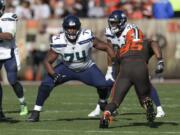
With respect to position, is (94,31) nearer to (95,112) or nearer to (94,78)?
(95,112)

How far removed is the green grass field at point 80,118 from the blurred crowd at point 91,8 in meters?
3.86

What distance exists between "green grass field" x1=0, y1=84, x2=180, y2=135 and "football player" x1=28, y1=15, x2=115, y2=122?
0.48 meters

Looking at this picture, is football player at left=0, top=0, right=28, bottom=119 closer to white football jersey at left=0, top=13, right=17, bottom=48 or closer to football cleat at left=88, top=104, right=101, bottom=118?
white football jersey at left=0, top=13, right=17, bottom=48

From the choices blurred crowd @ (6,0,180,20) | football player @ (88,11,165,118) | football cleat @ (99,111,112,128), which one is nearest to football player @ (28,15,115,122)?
football player @ (88,11,165,118)

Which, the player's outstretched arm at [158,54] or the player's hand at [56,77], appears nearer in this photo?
the player's outstretched arm at [158,54]

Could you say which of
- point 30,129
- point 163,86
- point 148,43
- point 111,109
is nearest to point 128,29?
point 148,43

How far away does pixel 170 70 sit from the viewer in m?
18.2

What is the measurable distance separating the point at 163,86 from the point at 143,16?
3.05 metres

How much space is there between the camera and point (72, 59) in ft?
33.4

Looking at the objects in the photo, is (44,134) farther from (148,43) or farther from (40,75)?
(40,75)

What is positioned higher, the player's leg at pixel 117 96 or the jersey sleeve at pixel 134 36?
the jersey sleeve at pixel 134 36

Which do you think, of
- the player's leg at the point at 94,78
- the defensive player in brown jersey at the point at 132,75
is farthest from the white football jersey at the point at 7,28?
the defensive player in brown jersey at the point at 132,75

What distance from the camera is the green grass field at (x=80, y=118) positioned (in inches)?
361

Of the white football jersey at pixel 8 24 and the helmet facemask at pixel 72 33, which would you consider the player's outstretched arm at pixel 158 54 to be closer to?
the helmet facemask at pixel 72 33
